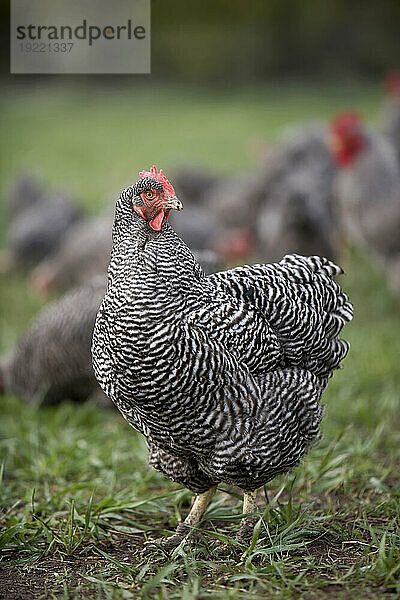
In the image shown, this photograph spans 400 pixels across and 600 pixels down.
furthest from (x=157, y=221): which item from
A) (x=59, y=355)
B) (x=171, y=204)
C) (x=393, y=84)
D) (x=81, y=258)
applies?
(x=393, y=84)

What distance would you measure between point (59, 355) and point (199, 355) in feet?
6.83

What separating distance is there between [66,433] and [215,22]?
367 cm

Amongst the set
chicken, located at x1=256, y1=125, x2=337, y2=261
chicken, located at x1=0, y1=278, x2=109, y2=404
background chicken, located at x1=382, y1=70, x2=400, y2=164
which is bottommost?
chicken, located at x1=0, y1=278, x2=109, y2=404

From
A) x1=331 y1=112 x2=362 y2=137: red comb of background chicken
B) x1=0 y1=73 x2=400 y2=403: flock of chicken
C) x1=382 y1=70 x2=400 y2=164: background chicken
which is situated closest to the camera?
x1=0 y1=73 x2=400 y2=403: flock of chicken

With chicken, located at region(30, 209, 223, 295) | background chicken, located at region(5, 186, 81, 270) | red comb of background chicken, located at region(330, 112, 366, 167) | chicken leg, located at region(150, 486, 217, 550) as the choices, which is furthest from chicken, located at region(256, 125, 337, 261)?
chicken leg, located at region(150, 486, 217, 550)

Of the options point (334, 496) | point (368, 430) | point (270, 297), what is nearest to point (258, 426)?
point (270, 297)

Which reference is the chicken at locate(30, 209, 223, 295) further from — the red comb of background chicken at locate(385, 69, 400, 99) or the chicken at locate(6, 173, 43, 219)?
the red comb of background chicken at locate(385, 69, 400, 99)

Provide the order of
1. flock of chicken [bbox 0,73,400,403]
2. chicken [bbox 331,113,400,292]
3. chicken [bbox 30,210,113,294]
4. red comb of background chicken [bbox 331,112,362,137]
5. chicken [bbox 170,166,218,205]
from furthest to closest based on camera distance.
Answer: chicken [bbox 170,166,218,205] < chicken [bbox 30,210,113,294] < red comb of background chicken [bbox 331,112,362,137] < chicken [bbox 331,113,400,292] < flock of chicken [bbox 0,73,400,403]

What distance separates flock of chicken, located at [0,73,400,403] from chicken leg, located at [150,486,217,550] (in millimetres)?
1234

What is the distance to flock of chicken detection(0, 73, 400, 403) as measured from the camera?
14.3 feet

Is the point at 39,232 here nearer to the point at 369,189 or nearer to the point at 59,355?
the point at 369,189

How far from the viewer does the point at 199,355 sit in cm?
240

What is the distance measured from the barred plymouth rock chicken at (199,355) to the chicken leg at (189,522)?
1 centimetres

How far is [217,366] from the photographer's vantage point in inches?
95.7
